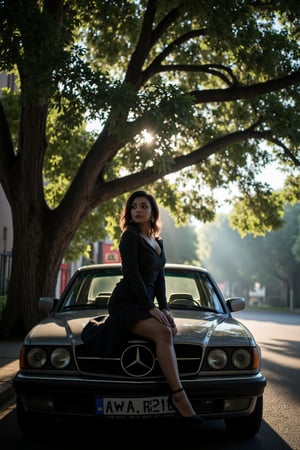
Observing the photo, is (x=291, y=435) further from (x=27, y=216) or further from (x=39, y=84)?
(x=27, y=216)

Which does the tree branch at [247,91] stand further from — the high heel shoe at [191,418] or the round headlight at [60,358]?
the high heel shoe at [191,418]

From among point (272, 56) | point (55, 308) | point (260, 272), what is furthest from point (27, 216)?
point (260, 272)

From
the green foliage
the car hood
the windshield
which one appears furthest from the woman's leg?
the green foliage

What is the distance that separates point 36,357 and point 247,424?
1676 millimetres

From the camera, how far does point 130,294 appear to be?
15.3ft

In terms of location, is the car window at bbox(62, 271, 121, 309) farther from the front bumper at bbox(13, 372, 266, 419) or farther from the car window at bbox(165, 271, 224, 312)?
the front bumper at bbox(13, 372, 266, 419)

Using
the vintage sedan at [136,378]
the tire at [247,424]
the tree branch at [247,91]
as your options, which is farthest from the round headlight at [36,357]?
the tree branch at [247,91]

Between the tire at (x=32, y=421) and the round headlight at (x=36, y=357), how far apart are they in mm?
311

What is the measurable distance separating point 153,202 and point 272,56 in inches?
369

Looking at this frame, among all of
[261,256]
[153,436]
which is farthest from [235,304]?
[261,256]

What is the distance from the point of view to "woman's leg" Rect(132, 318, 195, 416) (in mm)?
4297

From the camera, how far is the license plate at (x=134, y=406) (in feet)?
14.5

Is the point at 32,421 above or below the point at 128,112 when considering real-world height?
below

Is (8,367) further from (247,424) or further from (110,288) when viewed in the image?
(247,424)
